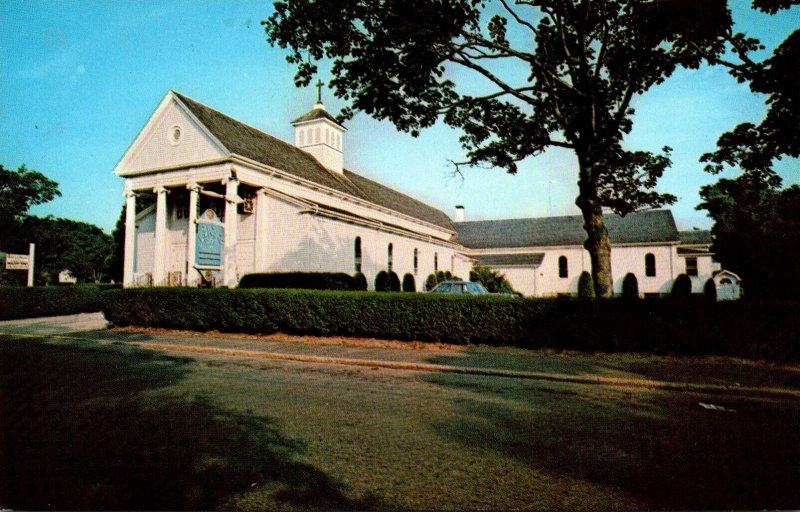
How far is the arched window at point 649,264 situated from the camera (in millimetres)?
40625

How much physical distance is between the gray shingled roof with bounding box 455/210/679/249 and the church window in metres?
3.04

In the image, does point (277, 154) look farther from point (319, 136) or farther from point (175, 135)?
point (319, 136)

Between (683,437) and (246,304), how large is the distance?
1334 centimetres

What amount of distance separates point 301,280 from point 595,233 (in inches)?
440

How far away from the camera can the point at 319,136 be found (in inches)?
1262

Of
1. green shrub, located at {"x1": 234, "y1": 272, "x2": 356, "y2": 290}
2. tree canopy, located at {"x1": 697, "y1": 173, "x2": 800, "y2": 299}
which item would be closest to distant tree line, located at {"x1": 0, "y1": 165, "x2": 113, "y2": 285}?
green shrub, located at {"x1": 234, "y1": 272, "x2": 356, "y2": 290}

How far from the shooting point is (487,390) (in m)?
8.32

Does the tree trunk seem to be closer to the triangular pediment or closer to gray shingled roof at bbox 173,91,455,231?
gray shingled roof at bbox 173,91,455,231

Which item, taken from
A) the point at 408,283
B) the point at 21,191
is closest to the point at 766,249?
the point at 408,283

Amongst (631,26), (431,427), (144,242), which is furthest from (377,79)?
(144,242)

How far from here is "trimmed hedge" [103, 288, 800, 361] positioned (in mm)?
11133

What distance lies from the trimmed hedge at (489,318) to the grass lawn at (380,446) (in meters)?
3.85

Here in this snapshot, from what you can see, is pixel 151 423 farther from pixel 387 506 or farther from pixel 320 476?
pixel 387 506

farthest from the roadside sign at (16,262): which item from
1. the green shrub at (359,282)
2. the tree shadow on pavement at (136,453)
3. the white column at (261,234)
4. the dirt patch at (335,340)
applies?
the tree shadow on pavement at (136,453)
